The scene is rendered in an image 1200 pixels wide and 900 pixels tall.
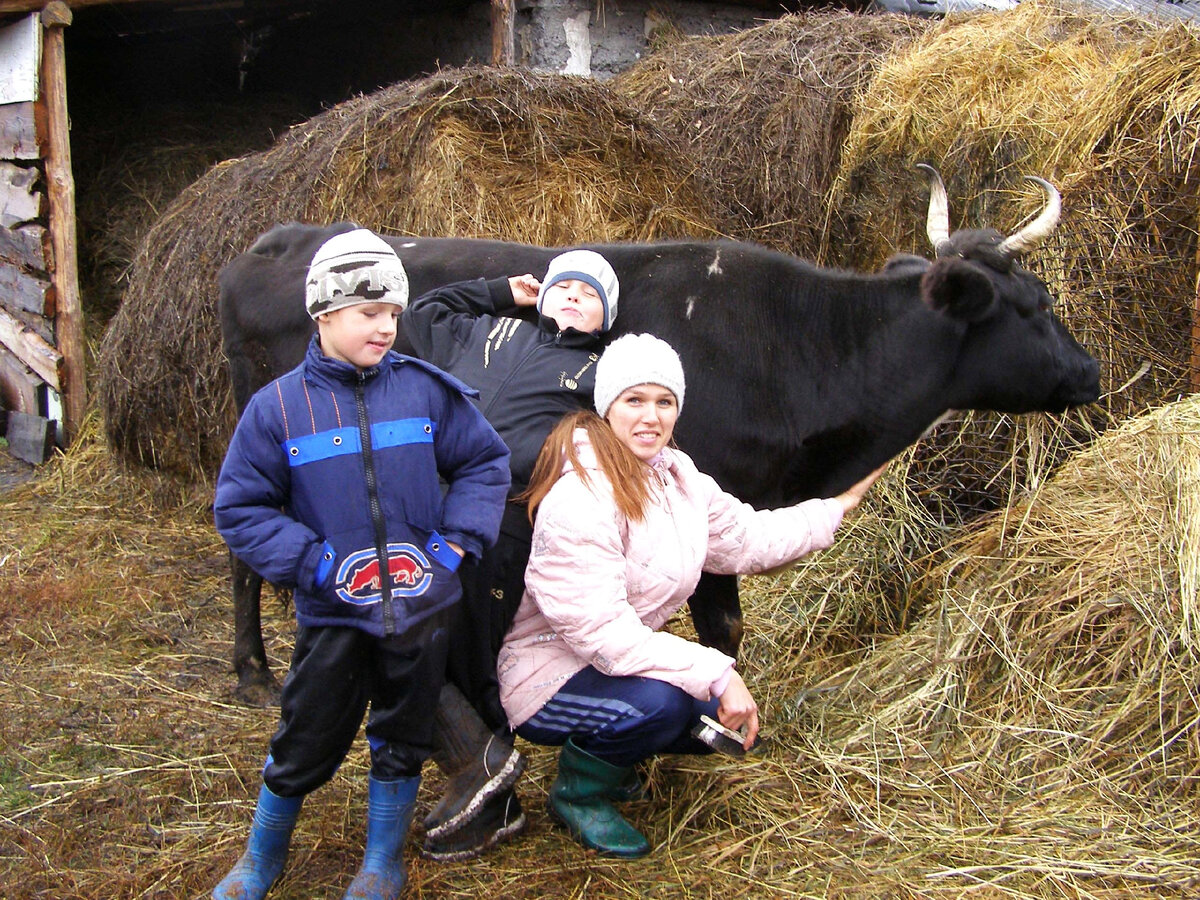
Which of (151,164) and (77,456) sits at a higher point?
(151,164)

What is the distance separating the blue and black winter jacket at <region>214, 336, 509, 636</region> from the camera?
2621 millimetres

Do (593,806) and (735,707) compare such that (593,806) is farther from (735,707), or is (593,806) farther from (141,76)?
(141,76)

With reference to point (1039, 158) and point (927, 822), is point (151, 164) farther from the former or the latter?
point (927, 822)

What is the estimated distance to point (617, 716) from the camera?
2.99 m

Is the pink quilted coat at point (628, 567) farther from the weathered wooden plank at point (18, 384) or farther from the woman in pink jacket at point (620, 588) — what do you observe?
the weathered wooden plank at point (18, 384)

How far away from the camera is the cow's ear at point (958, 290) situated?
3.87 meters

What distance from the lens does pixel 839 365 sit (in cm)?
418

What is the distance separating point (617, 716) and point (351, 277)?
4.33 ft

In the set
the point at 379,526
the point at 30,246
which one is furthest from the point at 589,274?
the point at 30,246

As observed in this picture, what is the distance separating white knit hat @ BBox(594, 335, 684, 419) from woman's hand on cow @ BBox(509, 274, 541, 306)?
0.93m

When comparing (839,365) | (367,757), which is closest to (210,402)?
(367,757)

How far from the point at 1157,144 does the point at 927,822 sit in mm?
3161

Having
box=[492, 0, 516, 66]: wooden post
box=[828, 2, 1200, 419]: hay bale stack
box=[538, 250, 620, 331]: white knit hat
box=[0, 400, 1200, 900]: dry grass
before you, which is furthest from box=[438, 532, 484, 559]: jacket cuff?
box=[492, 0, 516, 66]: wooden post

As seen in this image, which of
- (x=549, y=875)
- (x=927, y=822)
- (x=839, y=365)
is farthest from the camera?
(x=839, y=365)
